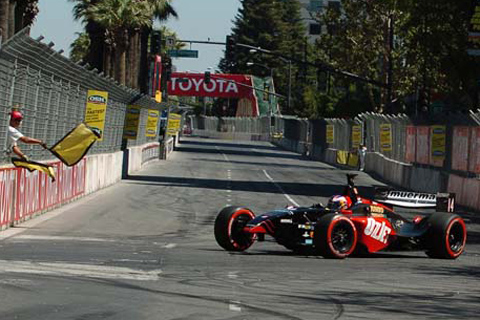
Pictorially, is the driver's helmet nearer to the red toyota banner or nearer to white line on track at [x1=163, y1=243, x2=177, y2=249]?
white line on track at [x1=163, y1=243, x2=177, y2=249]

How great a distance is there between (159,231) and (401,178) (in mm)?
26154

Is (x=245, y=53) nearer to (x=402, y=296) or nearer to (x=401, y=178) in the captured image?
(x=401, y=178)

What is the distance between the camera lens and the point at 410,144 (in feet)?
148

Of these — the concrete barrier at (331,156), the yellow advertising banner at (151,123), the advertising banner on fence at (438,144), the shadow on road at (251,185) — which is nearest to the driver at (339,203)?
the advertising banner on fence at (438,144)

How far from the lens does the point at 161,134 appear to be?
74.4 meters

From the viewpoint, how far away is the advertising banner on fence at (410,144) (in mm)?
44344

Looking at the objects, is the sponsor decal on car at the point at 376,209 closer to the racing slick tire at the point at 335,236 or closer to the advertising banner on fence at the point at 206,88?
the racing slick tire at the point at 335,236

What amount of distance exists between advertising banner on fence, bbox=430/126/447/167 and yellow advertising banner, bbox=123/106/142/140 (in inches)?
500

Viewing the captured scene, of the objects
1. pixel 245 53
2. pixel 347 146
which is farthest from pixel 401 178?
pixel 245 53

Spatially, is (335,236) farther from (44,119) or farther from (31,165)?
(44,119)

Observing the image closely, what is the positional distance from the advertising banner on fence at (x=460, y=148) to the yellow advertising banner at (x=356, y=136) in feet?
91.7

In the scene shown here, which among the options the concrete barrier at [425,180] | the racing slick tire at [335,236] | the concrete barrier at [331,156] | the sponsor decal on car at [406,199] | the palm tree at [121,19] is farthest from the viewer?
the concrete barrier at [331,156]

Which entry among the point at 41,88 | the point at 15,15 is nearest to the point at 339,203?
the point at 41,88

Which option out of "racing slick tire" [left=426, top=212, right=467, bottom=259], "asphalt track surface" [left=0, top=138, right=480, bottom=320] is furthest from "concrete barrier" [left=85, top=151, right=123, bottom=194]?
"racing slick tire" [left=426, top=212, right=467, bottom=259]
